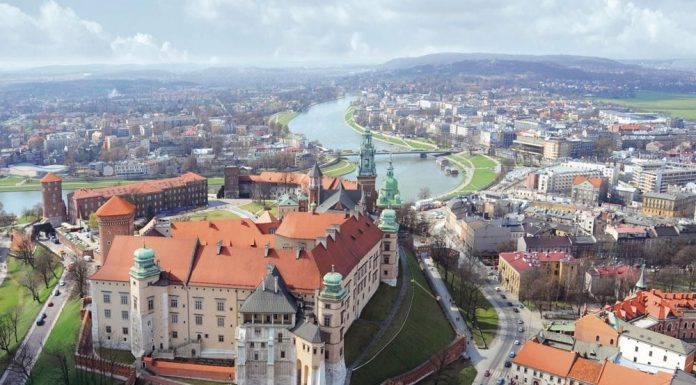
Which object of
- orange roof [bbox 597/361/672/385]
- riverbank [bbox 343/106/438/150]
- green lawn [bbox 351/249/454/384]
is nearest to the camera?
orange roof [bbox 597/361/672/385]

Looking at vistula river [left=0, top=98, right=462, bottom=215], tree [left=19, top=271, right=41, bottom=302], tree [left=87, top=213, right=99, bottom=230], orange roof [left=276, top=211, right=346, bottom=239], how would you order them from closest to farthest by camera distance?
1. orange roof [left=276, top=211, right=346, bottom=239]
2. tree [left=19, top=271, right=41, bottom=302]
3. tree [left=87, top=213, right=99, bottom=230]
4. vistula river [left=0, top=98, right=462, bottom=215]

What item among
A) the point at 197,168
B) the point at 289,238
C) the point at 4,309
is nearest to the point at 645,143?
the point at 197,168

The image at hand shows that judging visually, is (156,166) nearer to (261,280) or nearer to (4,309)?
(4,309)

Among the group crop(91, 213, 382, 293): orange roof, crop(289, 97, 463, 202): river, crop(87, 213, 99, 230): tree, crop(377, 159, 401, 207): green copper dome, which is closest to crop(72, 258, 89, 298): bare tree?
crop(91, 213, 382, 293): orange roof

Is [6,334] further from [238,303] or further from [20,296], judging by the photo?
[238,303]

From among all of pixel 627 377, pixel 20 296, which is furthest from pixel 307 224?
pixel 20 296

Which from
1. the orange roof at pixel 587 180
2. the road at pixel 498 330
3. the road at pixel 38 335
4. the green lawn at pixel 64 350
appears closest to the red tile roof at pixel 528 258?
the road at pixel 498 330

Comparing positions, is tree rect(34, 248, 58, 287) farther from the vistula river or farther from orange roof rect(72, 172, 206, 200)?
the vistula river
